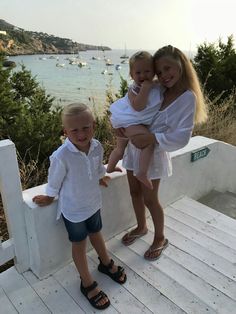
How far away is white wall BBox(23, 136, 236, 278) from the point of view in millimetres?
2053

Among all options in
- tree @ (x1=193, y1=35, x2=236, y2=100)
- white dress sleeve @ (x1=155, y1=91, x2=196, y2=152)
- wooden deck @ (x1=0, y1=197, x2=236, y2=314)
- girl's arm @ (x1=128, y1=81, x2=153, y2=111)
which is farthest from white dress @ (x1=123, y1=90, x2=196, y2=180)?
tree @ (x1=193, y1=35, x2=236, y2=100)

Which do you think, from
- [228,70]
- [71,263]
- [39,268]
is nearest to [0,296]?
[39,268]

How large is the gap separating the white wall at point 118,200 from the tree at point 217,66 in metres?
3.65

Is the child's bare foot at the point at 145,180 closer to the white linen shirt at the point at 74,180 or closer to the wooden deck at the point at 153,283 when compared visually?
the white linen shirt at the point at 74,180

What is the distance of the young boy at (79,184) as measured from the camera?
5.91 ft

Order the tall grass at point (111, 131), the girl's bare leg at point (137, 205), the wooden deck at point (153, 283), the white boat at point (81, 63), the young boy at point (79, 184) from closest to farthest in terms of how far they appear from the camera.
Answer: the young boy at point (79, 184), the wooden deck at point (153, 283), the girl's bare leg at point (137, 205), the tall grass at point (111, 131), the white boat at point (81, 63)

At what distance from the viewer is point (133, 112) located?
2.01 metres

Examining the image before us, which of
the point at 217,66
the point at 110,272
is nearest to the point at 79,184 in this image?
the point at 110,272

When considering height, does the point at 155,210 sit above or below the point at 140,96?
below

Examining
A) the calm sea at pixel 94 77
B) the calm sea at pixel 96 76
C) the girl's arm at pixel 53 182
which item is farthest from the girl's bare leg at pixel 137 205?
the calm sea at pixel 94 77

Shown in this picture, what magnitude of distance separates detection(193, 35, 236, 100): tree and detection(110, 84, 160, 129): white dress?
5.46m

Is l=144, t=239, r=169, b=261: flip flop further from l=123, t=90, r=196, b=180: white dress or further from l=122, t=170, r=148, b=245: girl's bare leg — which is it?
l=123, t=90, r=196, b=180: white dress

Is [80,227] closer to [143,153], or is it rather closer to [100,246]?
[100,246]

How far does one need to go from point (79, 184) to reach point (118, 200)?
0.70 meters
